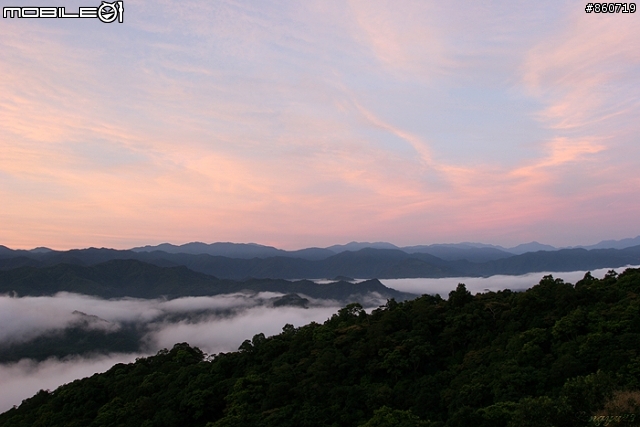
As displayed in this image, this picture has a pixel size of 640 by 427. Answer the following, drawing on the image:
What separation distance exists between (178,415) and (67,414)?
15.0 meters

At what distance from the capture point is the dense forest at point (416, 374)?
27.3 metres

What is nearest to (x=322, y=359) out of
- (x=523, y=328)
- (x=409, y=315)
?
(x=409, y=315)

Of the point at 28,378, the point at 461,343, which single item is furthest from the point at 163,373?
the point at 28,378

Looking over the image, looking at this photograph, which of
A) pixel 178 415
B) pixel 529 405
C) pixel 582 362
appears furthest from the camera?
pixel 178 415

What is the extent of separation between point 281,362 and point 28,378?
181387 mm

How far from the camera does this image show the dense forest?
2730 cm

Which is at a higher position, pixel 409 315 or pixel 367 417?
pixel 409 315

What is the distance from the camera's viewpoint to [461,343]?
42.2 m

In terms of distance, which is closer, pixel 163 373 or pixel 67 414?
pixel 67 414

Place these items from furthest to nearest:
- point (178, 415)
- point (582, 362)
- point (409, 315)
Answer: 1. point (409, 315)
2. point (178, 415)
3. point (582, 362)

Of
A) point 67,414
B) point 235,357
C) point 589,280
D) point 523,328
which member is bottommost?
point 67,414

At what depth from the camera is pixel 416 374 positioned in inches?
1529

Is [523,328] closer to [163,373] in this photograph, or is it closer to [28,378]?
[163,373]

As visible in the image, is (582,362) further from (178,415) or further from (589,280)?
(178,415)
